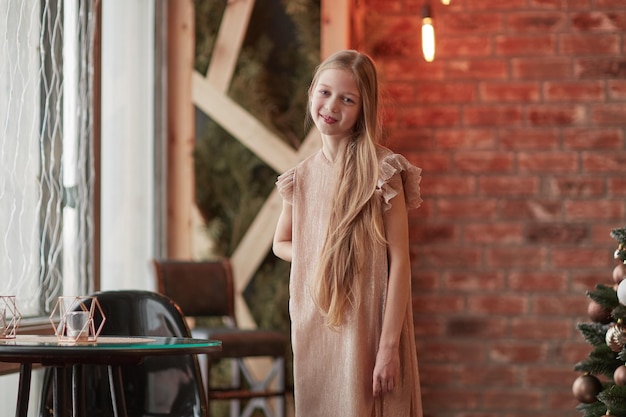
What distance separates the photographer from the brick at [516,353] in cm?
450

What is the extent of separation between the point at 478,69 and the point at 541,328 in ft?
4.01

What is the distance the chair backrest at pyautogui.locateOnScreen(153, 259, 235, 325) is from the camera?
165 inches

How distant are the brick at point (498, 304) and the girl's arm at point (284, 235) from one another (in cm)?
229

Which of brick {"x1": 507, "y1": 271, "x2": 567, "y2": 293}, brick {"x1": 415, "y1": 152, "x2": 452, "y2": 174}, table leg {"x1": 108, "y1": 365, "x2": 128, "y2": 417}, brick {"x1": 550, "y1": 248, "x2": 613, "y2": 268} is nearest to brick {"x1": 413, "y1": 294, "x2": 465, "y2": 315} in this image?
brick {"x1": 507, "y1": 271, "x2": 567, "y2": 293}

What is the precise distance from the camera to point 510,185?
4539 mm

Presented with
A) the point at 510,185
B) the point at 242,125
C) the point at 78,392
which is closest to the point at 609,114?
the point at 510,185

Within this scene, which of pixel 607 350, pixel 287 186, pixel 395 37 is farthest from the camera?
pixel 395 37

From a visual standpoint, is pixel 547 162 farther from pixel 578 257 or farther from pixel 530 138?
pixel 578 257

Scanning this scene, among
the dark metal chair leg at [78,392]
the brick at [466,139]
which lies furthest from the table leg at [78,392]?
the brick at [466,139]

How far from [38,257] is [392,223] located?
4.84 feet

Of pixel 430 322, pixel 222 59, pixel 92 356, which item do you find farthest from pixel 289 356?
pixel 92 356

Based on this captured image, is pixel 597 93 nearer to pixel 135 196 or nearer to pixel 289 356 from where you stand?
pixel 289 356

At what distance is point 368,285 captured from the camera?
224 centimetres

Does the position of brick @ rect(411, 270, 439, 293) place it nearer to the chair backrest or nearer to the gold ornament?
the chair backrest
